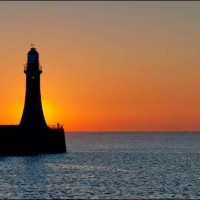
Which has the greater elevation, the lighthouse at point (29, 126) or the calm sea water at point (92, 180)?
the lighthouse at point (29, 126)

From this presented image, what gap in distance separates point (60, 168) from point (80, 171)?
11.4 ft

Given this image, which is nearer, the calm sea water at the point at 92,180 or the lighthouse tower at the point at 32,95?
the calm sea water at the point at 92,180

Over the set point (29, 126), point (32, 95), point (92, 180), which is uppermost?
point (32, 95)

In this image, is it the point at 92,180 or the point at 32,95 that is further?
the point at 32,95

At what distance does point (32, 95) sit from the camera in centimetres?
8681

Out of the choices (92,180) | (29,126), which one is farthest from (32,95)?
(92,180)

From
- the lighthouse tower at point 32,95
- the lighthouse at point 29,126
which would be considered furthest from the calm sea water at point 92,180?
the lighthouse tower at point 32,95

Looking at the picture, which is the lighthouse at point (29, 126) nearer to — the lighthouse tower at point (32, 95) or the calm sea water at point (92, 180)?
the lighthouse tower at point (32, 95)

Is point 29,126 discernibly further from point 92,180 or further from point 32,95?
point 92,180

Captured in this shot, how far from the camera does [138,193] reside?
51.9 metres

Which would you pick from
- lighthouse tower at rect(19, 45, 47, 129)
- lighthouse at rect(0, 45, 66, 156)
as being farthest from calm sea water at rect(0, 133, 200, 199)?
lighthouse tower at rect(19, 45, 47, 129)

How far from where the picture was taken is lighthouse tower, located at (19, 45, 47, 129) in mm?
86812

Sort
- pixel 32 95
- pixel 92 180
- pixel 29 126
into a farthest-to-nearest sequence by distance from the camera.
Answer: pixel 29 126 < pixel 32 95 < pixel 92 180

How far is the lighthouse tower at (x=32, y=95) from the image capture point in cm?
8681
